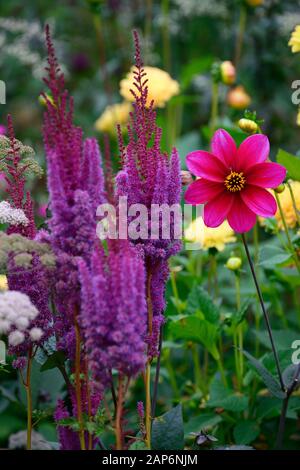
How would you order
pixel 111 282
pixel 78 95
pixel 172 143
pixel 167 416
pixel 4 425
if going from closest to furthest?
pixel 111 282, pixel 167 416, pixel 4 425, pixel 172 143, pixel 78 95

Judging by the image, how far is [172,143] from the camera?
1.88m

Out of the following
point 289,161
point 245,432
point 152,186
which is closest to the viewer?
point 152,186

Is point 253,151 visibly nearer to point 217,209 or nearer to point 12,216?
point 217,209

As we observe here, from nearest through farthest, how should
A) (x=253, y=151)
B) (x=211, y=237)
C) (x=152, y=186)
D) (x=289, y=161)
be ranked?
(x=152, y=186), (x=253, y=151), (x=289, y=161), (x=211, y=237)

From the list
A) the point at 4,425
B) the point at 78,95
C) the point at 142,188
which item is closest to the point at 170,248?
the point at 142,188

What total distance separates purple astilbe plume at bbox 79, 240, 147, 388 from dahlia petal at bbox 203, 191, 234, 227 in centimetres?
22

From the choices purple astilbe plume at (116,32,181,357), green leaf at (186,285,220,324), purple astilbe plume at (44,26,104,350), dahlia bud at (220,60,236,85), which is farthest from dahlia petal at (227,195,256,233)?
dahlia bud at (220,60,236,85)

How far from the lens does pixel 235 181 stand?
100cm

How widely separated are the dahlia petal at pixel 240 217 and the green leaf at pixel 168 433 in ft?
0.84

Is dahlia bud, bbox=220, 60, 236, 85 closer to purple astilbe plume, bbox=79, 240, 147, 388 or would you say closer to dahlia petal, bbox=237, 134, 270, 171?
dahlia petal, bbox=237, 134, 270, 171

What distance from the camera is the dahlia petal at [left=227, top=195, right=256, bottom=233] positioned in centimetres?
98

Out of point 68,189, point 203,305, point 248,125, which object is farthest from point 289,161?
point 68,189
